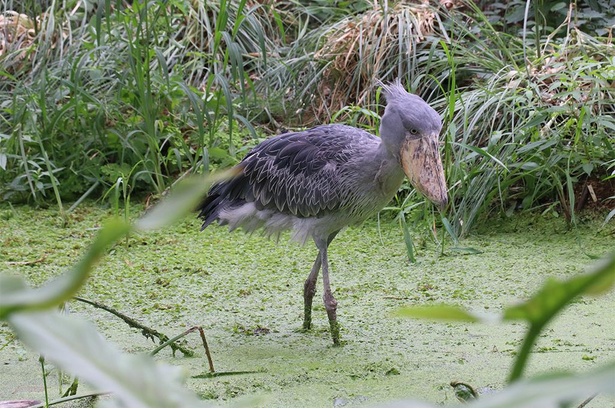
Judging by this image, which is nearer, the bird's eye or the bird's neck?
the bird's eye

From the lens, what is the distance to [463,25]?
594 centimetres

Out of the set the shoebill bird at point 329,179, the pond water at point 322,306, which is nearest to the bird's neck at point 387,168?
the shoebill bird at point 329,179

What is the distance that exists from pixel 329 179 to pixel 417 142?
0.48 m

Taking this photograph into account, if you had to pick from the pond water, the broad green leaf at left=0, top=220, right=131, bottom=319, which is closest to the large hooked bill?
the pond water

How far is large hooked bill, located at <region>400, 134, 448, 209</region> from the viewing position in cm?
308

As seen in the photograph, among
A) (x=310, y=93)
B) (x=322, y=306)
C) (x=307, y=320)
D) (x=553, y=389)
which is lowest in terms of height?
(x=322, y=306)

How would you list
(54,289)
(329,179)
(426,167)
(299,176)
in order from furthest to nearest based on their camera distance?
(299,176)
(329,179)
(426,167)
(54,289)

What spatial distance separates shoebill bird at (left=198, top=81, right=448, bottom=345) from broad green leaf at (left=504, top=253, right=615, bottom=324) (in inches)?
95.9

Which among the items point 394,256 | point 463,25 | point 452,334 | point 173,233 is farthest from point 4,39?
point 452,334

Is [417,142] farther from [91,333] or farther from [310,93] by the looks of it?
[310,93]

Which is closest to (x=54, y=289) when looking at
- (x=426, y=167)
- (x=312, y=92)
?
(x=426, y=167)

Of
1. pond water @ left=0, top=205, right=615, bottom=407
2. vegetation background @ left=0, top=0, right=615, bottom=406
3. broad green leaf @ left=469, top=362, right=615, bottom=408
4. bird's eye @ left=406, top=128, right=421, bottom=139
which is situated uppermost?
broad green leaf @ left=469, top=362, right=615, bottom=408

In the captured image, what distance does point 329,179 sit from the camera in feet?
11.5

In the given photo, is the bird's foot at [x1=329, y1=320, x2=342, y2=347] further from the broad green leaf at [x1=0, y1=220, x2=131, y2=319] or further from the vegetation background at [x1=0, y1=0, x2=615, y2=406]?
the broad green leaf at [x1=0, y1=220, x2=131, y2=319]
